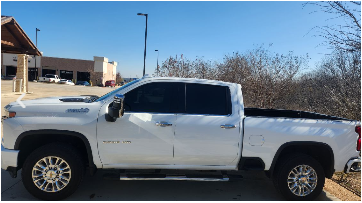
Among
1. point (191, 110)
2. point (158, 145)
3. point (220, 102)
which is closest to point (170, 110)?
point (191, 110)

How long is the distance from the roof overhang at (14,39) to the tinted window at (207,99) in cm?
1225

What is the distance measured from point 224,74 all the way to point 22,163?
11.1m

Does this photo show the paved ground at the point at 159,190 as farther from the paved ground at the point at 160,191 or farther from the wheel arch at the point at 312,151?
the wheel arch at the point at 312,151

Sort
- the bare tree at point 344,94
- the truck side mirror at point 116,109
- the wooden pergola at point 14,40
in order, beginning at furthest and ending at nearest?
1. the wooden pergola at point 14,40
2. the bare tree at point 344,94
3. the truck side mirror at point 116,109

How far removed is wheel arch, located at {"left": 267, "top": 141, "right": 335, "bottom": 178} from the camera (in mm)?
3656

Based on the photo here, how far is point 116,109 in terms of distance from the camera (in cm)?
333

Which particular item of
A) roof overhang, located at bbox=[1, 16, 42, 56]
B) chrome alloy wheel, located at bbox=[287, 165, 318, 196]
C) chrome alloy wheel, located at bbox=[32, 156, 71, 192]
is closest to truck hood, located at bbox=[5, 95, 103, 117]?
chrome alloy wheel, located at bbox=[32, 156, 71, 192]

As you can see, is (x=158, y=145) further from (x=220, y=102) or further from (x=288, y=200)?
(x=288, y=200)

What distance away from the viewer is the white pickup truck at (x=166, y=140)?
3467mm

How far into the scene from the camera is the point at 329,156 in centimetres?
378

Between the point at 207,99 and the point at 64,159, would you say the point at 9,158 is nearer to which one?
the point at 64,159

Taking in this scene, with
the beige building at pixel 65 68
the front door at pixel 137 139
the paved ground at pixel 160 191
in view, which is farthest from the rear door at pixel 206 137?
the beige building at pixel 65 68

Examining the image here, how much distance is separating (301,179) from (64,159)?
3.41 m

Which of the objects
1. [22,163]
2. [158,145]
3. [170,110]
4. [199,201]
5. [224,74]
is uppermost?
[224,74]
